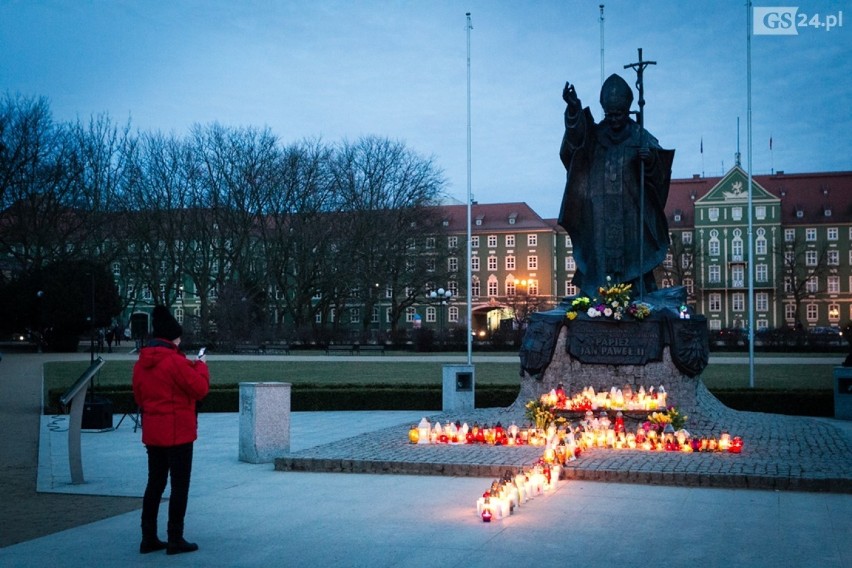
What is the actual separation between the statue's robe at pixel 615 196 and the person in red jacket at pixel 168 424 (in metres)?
9.96

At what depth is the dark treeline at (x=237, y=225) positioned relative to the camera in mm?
56750

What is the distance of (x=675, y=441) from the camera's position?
13.1m

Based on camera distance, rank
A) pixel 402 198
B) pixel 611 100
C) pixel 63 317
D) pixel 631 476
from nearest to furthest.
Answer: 1. pixel 631 476
2. pixel 611 100
3. pixel 63 317
4. pixel 402 198

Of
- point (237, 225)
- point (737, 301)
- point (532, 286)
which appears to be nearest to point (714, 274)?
point (737, 301)

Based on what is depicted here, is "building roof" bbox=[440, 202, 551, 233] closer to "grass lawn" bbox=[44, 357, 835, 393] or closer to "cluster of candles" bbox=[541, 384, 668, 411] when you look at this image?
"grass lawn" bbox=[44, 357, 835, 393]

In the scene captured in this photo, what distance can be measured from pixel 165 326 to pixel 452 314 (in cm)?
9078

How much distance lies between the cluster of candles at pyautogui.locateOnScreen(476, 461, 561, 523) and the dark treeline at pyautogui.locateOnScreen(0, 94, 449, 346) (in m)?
46.8

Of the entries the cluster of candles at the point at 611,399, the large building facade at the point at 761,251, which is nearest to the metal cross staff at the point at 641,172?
the cluster of candles at the point at 611,399

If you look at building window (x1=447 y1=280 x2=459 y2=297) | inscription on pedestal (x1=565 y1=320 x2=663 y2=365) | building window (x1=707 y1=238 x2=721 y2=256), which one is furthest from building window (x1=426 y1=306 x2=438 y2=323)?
inscription on pedestal (x1=565 y1=320 x2=663 y2=365)

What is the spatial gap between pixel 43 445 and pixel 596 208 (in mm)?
10060

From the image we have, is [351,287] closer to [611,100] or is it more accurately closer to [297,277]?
[297,277]

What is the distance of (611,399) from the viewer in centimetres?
1453

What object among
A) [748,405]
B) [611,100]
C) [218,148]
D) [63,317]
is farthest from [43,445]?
[218,148]

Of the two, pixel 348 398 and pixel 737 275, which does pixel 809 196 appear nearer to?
pixel 737 275
